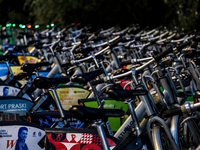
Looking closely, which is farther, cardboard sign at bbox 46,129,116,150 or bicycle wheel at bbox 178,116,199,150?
bicycle wheel at bbox 178,116,199,150

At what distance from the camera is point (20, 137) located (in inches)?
114

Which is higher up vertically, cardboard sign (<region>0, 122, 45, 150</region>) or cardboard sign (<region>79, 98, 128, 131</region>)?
cardboard sign (<region>0, 122, 45, 150</region>)

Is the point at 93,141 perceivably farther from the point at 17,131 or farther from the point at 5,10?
the point at 5,10

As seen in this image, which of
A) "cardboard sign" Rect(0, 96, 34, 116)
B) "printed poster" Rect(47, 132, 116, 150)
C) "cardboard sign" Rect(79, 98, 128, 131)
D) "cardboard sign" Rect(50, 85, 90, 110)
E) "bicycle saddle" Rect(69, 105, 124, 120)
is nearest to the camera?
"bicycle saddle" Rect(69, 105, 124, 120)

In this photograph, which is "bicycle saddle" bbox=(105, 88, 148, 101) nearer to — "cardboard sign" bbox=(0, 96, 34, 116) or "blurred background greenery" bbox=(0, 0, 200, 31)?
"cardboard sign" bbox=(0, 96, 34, 116)

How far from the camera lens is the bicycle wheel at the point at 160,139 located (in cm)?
249

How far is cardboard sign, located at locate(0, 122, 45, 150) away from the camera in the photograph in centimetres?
283

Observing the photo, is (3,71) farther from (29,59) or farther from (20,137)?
(20,137)

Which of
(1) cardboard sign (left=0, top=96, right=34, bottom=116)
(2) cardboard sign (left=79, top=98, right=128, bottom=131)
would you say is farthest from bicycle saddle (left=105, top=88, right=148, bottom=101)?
(1) cardboard sign (left=0, top=96, right=34, bottom=116)

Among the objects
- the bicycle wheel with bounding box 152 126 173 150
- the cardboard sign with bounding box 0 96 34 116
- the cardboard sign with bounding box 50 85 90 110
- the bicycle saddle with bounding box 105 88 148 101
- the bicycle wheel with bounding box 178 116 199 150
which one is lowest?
the bicycle wheel with bounding box 178 116 199 150

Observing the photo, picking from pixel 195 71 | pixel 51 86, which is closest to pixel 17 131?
pixel 51 86

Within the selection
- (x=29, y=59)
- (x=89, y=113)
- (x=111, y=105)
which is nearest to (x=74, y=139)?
(x=89, y=113)

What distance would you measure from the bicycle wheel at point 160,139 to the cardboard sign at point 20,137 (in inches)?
43.3

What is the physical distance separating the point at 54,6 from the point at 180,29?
5625 millimetres
